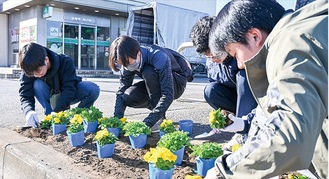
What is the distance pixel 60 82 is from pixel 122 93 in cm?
69

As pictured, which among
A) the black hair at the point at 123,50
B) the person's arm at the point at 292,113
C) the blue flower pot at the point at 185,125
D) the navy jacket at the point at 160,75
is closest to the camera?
the person's arm at the point at 292,113

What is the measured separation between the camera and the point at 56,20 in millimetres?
16281

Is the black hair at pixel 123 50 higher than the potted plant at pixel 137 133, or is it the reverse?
the black hair at pixel 123 50

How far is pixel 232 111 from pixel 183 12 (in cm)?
1187

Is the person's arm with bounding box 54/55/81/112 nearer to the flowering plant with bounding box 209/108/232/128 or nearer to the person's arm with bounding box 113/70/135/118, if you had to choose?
the person's arm with bounding box 113/70/135/118

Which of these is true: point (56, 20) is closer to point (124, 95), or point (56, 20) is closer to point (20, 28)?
point (20, 28)

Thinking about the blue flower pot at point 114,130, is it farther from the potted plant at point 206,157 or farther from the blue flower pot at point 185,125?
the potted plant at point 206,157

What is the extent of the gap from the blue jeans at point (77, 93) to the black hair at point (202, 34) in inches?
68.1

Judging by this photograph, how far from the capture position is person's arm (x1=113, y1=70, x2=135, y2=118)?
2986mm

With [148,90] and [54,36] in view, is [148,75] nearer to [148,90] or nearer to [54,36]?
[148,90]

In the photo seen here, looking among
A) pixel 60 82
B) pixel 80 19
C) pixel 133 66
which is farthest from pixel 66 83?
pixel 80 19

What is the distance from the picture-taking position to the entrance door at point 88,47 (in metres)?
17.1

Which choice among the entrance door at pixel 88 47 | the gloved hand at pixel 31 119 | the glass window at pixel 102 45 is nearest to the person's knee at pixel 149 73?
the gloved hand at pixel 31 119

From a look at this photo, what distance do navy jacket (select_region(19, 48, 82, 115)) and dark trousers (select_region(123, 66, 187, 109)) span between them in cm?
61
